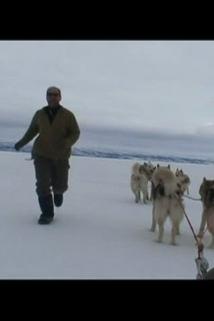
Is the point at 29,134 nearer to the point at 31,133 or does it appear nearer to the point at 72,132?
the point at 31,133

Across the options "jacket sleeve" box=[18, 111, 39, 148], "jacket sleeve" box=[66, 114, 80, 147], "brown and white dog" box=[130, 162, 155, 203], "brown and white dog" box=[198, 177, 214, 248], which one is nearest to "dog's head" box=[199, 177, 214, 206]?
"brown and white dog" box=[198, 177, 214, 248]

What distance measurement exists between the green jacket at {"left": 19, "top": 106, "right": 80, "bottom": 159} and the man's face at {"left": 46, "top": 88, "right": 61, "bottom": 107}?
9cm

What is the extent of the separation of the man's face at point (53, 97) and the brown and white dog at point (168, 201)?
126cm

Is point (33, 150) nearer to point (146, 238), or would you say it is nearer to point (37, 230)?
point (37, 230)

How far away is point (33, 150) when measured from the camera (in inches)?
198

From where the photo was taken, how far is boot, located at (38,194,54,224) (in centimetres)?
489

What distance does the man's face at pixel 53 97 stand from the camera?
4814mm

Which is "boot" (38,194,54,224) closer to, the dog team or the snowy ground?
the snowy ground

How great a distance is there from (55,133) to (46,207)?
73 cm

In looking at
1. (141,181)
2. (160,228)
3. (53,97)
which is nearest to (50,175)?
(53,97)

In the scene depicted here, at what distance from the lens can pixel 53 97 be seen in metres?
4.84

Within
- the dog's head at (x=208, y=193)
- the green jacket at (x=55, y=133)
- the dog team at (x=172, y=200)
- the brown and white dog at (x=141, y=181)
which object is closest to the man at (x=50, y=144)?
the green jacket at (x=55, y=133)

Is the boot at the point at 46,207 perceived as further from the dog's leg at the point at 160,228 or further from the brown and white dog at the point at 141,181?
the brown and white dog at the point at 141,181
